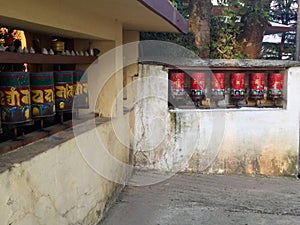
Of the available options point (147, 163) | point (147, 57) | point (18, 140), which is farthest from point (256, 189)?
point (18, 140)

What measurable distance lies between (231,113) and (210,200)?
1.70 meters

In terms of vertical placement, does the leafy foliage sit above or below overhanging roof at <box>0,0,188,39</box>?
above

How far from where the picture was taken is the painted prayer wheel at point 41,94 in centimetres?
302

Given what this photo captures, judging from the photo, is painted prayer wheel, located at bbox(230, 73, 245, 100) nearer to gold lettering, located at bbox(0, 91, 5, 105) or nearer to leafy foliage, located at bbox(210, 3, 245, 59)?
leafy foliage, located at bbox(210, 3, 245, 59)

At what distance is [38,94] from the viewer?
9.99 feet

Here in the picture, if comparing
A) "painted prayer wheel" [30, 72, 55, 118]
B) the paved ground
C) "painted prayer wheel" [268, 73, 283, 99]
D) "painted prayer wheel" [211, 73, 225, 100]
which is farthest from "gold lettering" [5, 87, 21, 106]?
"painted prayer wheel" [268, 73, 283, 99]

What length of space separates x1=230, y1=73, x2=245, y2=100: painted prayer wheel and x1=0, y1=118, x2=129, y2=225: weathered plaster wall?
8.91 ft

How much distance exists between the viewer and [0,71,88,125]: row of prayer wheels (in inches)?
105

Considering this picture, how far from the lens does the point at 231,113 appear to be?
5812 mm

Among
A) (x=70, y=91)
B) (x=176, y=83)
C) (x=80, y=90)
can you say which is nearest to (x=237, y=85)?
(x=176, y=83)

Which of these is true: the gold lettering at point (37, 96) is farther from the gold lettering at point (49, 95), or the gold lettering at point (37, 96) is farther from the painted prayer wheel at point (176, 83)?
the painted prayer wheel at point (176, 83)

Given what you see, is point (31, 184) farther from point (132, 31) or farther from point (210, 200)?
point (132, 31)

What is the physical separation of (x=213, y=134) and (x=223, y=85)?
0.85 meters

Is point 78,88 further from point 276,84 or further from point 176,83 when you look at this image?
point 276,84
